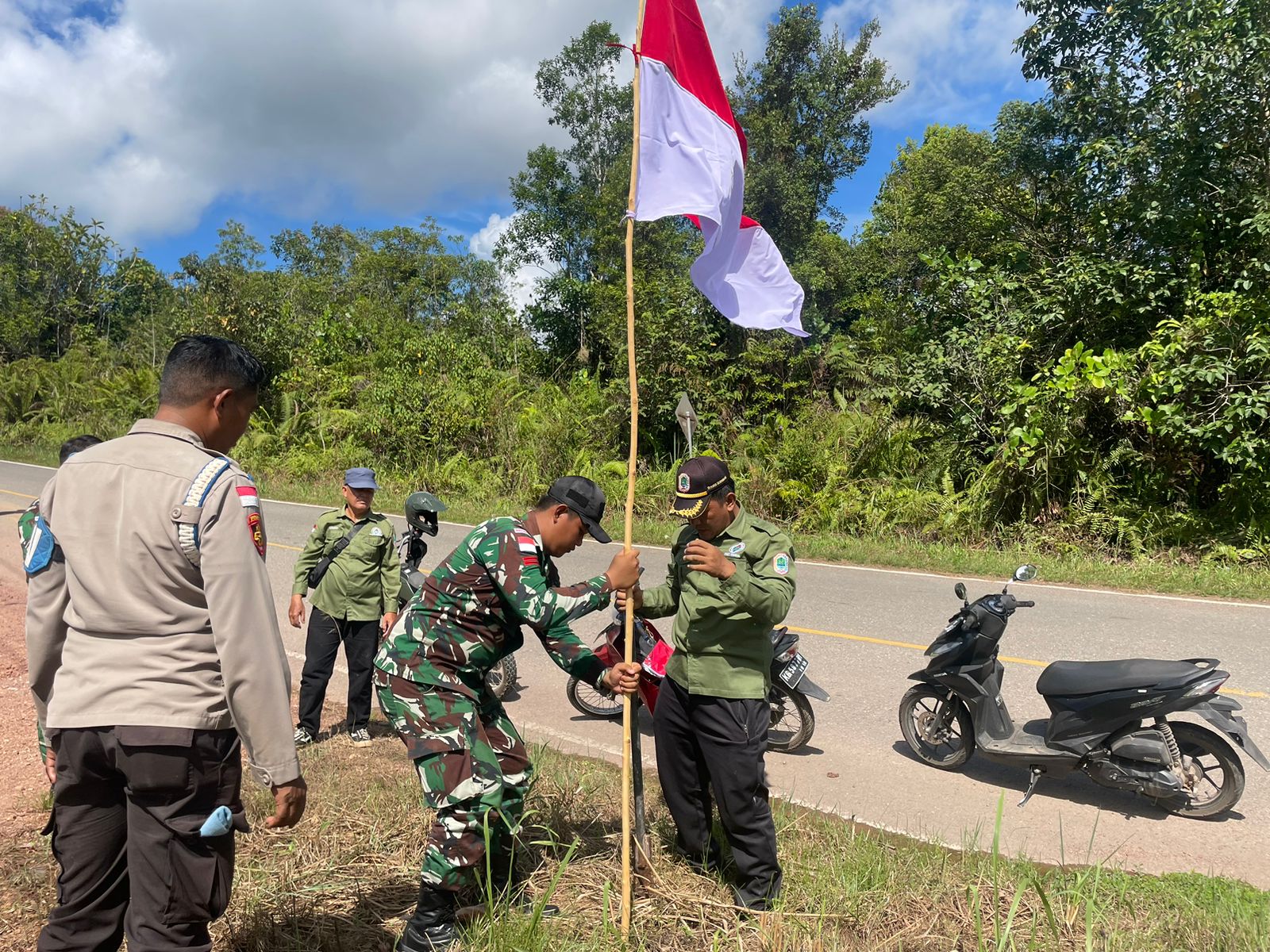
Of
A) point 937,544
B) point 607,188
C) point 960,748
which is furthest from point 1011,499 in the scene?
point 607,188

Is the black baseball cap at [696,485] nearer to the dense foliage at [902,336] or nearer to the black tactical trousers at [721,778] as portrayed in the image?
the black tactical trousers at [721,778]

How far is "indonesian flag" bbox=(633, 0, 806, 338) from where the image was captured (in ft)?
11.1

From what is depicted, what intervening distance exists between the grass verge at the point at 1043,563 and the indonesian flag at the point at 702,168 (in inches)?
308

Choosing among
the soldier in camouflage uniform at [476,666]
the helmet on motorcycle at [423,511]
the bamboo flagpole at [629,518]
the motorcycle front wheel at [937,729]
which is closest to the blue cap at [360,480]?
the helmet on motorcycle at [423,511]

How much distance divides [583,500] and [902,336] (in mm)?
15127

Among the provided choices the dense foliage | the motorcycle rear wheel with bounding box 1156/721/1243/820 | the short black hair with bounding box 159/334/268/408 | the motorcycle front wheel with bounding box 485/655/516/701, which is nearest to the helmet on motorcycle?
the motorcycle front wheel with bounding box 485/655/516/701

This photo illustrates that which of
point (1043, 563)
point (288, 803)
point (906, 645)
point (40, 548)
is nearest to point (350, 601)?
point (40, 548)

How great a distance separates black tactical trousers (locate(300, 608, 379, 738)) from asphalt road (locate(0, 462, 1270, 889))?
110cm

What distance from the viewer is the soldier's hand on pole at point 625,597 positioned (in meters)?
2.94

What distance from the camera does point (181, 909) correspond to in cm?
218

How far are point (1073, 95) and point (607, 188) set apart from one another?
14119mm

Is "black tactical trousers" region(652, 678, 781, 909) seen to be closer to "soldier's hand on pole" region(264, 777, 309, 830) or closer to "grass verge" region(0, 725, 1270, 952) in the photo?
"grass verge" region(0, 725, 1270, 952)

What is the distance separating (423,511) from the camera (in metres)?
5.89

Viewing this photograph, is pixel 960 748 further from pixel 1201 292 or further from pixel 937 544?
pixel 1201 292
